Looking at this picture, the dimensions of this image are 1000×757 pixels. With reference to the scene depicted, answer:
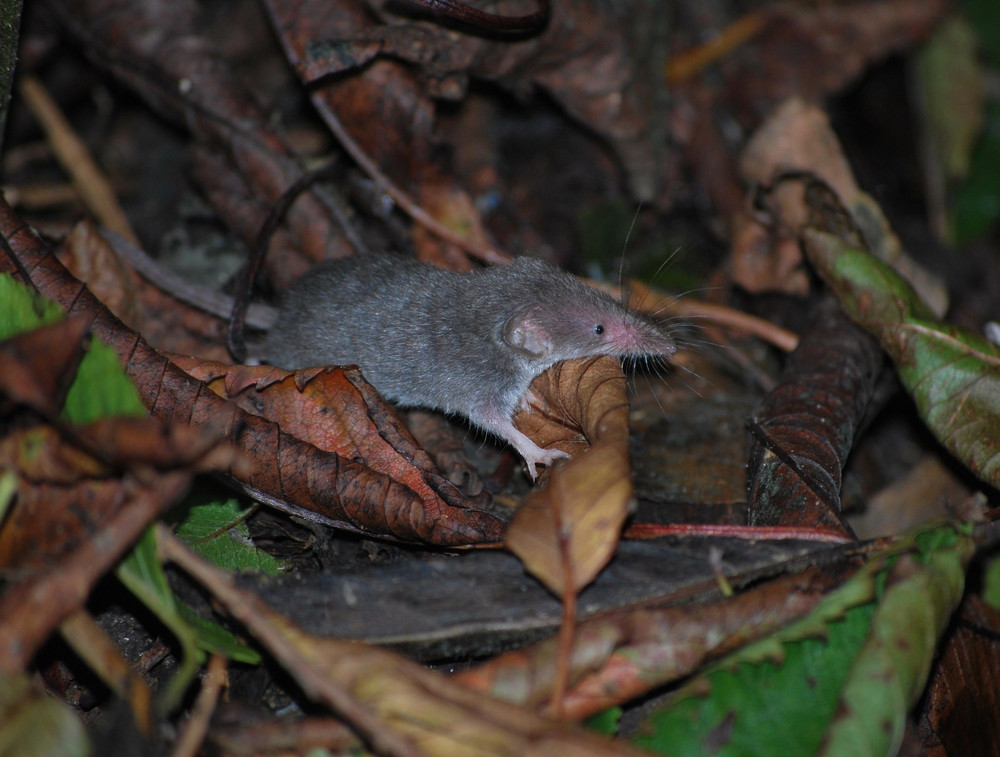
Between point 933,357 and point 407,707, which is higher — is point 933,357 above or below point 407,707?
below

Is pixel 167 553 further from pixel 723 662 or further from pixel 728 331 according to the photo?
pixel 728 331

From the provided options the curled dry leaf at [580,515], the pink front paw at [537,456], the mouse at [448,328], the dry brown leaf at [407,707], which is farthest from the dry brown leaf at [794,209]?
the dry brown leaf at [407,707]

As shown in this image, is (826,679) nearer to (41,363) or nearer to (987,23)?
(41,363)

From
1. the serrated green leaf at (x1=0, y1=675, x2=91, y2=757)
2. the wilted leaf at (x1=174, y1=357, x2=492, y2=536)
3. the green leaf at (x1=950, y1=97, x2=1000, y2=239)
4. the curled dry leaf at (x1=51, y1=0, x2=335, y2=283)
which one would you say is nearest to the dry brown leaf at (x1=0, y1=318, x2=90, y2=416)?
the serrated green leaf at (x1=0, y1=675, x2=91, y2=757)

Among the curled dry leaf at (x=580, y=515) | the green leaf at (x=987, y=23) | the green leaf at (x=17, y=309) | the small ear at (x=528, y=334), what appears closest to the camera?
the curled dry leaf at (x=580, y=515)

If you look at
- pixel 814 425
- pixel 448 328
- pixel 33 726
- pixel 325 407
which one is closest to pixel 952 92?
pixel 814 425

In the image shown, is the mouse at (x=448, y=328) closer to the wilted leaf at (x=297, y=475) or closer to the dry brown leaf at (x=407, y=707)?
the wilted leaf at (x=297, y=475)

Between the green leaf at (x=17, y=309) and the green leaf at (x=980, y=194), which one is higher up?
the green leaf at (x=17, y=309)
